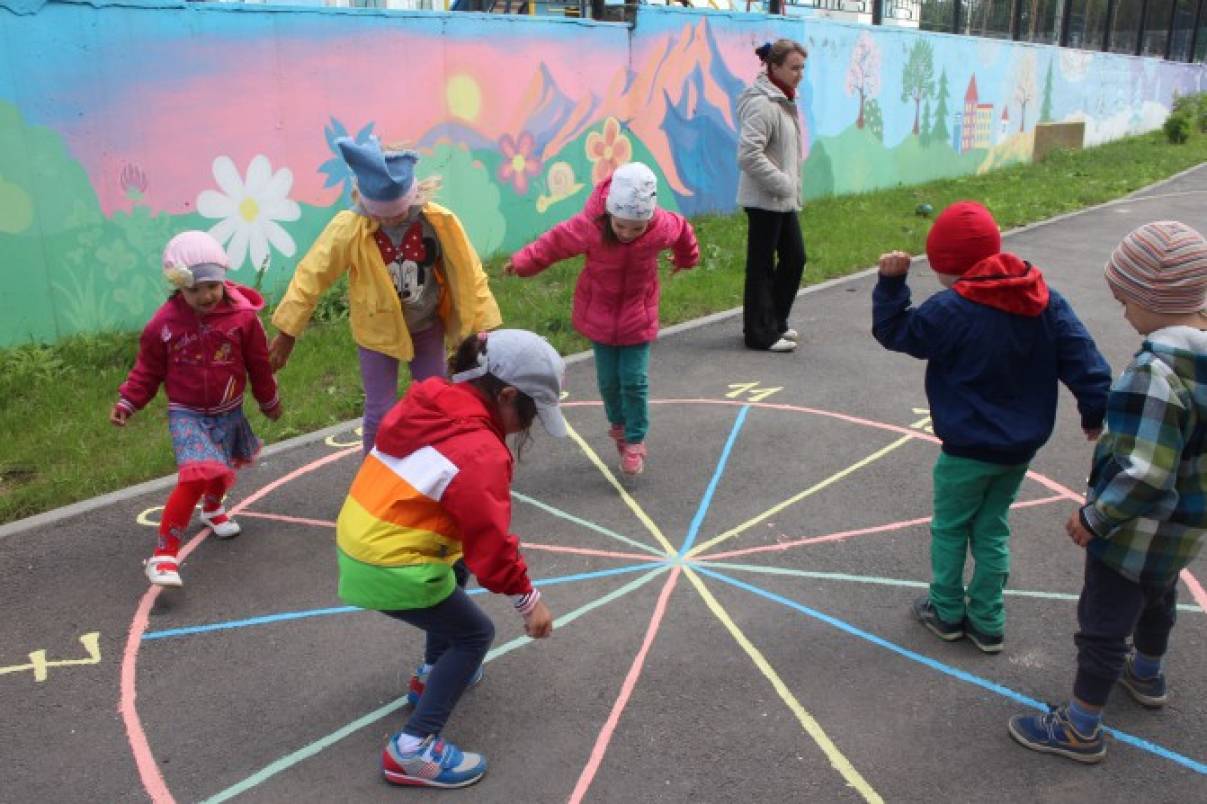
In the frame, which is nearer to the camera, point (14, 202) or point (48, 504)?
point (48, 504)

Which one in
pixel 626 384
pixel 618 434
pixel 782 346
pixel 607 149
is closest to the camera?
pixel 626 384

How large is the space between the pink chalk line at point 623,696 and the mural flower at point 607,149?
7271 mm

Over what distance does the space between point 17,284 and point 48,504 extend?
8.30ft

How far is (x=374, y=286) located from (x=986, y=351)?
261 centimetres

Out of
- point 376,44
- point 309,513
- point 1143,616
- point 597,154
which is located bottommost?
point 309,513

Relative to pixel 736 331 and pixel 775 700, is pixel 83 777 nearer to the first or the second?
pixel 775 700

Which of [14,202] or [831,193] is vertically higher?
[14,202]

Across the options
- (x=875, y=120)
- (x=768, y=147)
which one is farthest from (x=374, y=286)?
(x=875, y=120)

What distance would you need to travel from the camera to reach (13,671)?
3787 millimetres

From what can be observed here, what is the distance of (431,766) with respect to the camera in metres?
3.12

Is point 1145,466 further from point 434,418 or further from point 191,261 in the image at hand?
point 191,261

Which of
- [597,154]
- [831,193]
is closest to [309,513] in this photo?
[597,154]

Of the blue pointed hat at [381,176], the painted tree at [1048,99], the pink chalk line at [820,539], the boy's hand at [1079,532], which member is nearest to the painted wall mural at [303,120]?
the blue pointed hat at [381,176]

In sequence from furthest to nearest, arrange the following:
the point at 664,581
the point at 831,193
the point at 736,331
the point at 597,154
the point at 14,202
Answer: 1. the point at 831,193
2. the point at 597,154
3. the point at 736,331
4. the point at 14,202
5. the point at 664,581
